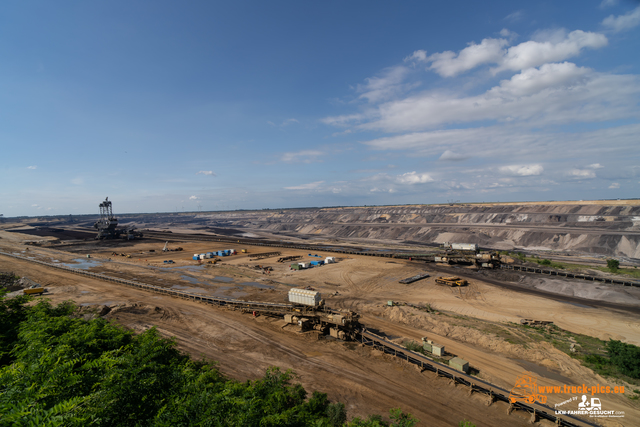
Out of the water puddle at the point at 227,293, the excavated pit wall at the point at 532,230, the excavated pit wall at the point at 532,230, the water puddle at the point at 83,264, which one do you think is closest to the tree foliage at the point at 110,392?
the water puddle at the point at 227,293

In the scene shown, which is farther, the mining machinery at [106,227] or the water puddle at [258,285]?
the mining machinery at [106,227]

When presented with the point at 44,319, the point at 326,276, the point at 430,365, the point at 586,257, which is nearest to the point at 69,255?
the point at 326,276

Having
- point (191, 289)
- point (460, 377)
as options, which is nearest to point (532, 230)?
point (460, 377)

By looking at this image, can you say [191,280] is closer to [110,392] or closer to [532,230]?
[110,392]

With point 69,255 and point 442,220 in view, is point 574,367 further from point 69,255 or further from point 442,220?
point 442,220

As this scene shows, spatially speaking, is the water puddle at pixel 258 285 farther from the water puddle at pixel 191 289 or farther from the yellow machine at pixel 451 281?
the yellow machine at pixel 451 281
